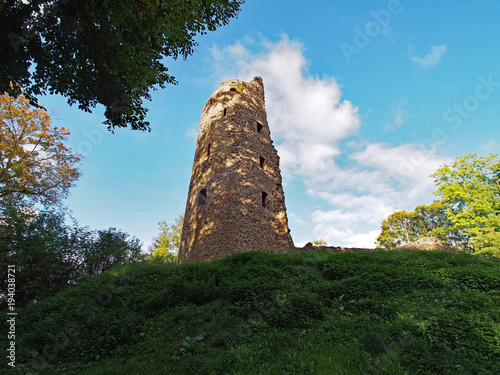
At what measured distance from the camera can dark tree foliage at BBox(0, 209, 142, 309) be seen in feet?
32.0

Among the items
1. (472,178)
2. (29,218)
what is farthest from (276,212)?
(472,178)

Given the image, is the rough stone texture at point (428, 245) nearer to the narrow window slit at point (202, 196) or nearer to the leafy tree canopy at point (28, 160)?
the narrow window slit at point (202, 196)

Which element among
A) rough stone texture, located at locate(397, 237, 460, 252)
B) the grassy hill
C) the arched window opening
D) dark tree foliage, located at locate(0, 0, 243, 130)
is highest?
dark tree foliage, located at locate(0, 0, 243, 130)

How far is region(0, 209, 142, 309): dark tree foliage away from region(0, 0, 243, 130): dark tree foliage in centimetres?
694

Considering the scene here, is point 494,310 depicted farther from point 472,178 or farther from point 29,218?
point 472,178

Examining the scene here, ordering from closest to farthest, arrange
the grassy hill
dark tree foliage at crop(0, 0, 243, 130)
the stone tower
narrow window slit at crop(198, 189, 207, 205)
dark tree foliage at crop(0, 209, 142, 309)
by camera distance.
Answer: the grassy hill
dark tree foliage at crop(0, 0, 243, 130)
dark tree foliage at crop(0, 209, 142, 309)
the stone tower
narrow window slit at crop(198, 189, 207, 205)

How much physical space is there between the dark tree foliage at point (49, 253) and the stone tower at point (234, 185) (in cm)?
383

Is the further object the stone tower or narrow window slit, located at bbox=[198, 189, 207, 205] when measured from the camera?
narrow window slit, located at bbox=[198, 189, 207, 205]

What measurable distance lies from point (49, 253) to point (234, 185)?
8.33 meters

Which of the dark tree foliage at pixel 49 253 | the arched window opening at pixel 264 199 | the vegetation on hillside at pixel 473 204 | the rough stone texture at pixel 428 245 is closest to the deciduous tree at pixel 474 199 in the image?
the vegetation on hillside at pixel 473 204

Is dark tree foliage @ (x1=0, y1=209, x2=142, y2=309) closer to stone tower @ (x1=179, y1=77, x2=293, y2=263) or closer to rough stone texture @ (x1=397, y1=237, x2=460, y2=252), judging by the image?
stone tower @ (x1=179, y1=77, x2=293, y2=263)

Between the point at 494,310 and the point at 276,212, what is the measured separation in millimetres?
9477

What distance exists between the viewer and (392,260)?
295 inches

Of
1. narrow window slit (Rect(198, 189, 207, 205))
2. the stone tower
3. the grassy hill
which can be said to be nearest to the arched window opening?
the stone tower
